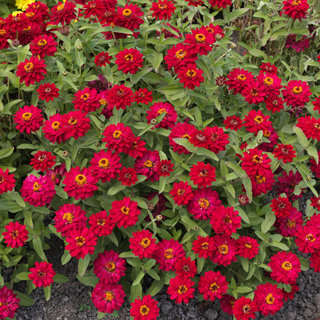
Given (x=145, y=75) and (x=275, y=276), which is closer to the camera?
(x=275, y=276)

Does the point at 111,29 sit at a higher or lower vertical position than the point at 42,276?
higher

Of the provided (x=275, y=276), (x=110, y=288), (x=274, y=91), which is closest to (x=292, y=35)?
(x=274, y=91)

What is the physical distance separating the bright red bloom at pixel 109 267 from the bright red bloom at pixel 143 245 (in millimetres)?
231

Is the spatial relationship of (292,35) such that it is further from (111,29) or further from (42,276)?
(42,276)

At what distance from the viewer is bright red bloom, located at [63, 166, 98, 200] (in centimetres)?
208

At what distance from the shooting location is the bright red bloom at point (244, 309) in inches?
85.2

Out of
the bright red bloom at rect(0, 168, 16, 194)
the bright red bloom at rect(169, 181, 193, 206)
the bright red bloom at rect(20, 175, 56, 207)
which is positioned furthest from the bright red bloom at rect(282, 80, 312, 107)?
the bright red bloom at rect(0, 168, 16, 194)

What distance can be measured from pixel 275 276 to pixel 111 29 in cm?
193

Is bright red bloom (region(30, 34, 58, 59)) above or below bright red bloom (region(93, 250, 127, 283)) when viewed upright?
above

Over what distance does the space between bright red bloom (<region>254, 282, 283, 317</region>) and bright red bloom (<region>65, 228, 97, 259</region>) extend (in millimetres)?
1052

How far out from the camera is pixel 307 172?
240 cm

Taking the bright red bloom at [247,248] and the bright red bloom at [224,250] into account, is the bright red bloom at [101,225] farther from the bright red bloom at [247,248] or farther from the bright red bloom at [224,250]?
the bright red bloom at [247,248]

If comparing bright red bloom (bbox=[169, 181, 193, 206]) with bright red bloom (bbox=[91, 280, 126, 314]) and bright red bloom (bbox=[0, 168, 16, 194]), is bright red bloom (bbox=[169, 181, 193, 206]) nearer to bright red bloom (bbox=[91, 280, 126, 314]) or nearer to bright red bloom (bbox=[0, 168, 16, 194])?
bright red bloom (bbox=[91, 280, 126, 314])

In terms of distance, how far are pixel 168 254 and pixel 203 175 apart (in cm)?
54
